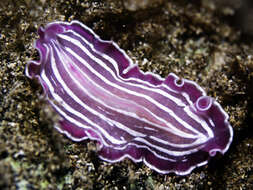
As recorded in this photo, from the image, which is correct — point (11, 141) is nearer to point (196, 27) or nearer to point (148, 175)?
point (148, 175)

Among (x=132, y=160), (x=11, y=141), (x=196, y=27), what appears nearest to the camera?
(x=11, y=141)

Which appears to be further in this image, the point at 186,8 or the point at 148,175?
the point at 148,175

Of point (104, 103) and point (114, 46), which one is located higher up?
point (114, 46)

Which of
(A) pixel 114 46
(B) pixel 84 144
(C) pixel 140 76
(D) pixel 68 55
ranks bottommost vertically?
(B) pixel 84 144

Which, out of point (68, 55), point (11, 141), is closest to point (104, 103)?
point (68, 55)

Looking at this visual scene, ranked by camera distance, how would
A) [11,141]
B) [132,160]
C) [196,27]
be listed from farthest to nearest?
[132,160]
[196,27]
[11,141]

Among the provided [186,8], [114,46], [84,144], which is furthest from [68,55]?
[186,8]
